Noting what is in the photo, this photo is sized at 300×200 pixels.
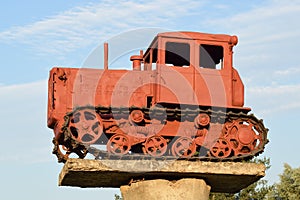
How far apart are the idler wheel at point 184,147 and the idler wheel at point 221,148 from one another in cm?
42

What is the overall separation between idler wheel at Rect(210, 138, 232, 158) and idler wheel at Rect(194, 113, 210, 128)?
0.46 meters

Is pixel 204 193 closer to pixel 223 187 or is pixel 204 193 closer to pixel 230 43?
pixel 223 187

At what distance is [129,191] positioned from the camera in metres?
14.0

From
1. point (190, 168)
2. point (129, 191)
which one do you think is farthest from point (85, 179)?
point (190, 168)

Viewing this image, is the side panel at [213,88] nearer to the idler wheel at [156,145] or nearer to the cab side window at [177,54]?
the cab side window at [177,54]

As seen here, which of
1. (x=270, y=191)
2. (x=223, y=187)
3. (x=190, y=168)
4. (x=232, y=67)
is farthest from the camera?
(x=270, y=191)

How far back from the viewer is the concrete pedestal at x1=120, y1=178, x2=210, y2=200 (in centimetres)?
1363

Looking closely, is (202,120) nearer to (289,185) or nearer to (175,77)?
(175,77)

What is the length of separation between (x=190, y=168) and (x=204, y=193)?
65 centimetres

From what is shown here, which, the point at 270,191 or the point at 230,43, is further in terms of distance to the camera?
the point at 270,191

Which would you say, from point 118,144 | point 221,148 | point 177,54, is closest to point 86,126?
point 118,144

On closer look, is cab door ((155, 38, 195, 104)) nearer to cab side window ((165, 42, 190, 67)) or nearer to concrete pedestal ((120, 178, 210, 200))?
cab side window ((165, 42, 190, 67))

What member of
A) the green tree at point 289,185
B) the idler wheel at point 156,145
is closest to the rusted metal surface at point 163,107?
the idler wheel at point 156,145

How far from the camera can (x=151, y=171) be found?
44.6ft
